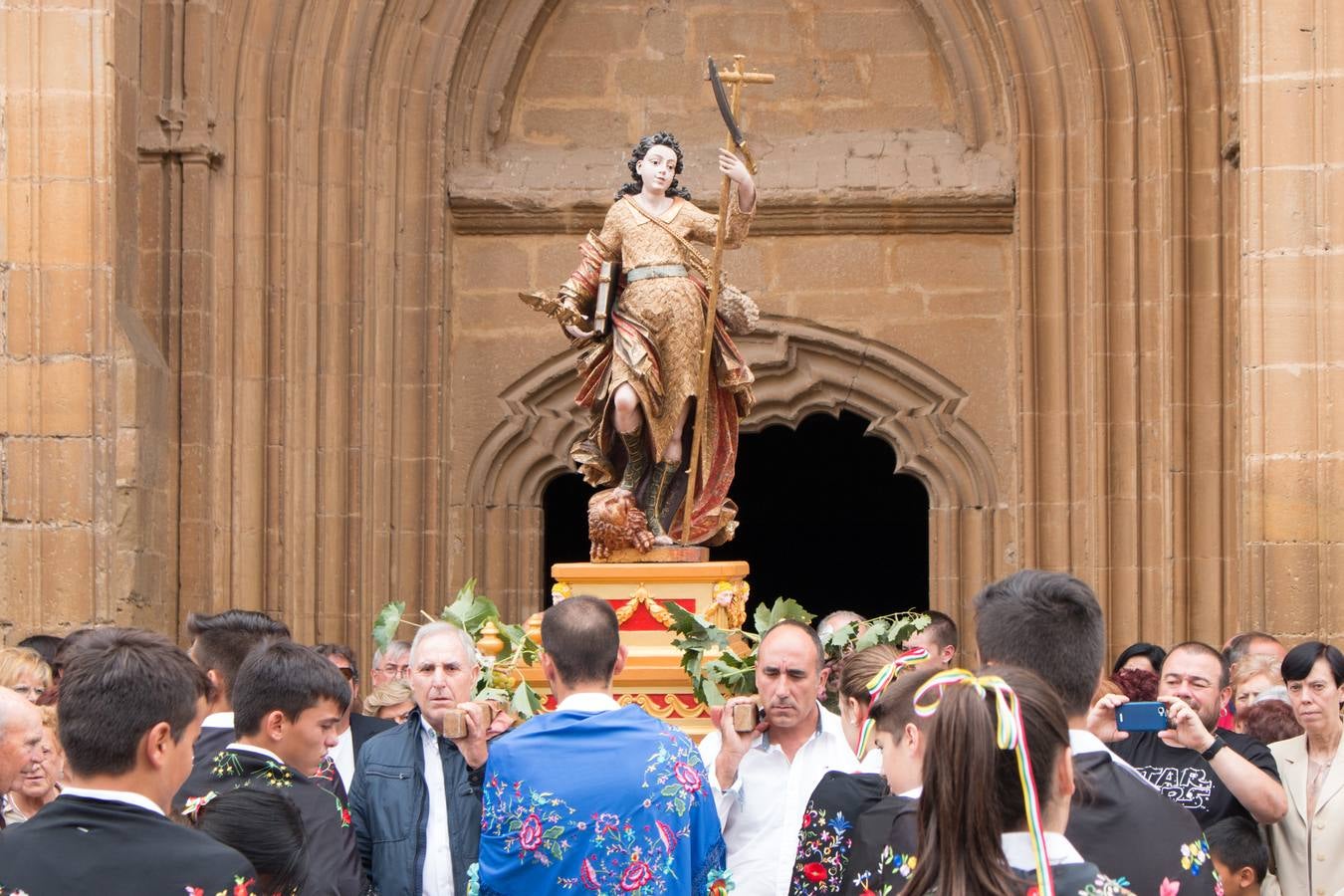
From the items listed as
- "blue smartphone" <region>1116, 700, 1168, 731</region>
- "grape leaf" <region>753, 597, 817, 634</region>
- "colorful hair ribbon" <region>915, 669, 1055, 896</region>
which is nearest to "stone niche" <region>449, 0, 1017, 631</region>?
"grape leaf" <region>753, 597, 817, 634</region>

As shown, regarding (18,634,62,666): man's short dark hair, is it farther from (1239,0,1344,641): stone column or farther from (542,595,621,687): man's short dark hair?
(1239,0,1344,641): stone column

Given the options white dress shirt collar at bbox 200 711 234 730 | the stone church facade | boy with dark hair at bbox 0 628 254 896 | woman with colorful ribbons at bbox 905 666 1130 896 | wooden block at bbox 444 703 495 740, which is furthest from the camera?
the stone church facade

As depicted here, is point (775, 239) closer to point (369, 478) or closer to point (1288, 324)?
point (369, 478)

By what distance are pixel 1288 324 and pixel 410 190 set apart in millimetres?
5374

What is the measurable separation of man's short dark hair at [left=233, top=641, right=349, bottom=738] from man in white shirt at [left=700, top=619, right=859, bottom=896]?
132cm

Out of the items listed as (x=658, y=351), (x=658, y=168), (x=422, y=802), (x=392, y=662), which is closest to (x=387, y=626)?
(x=392, y=662)

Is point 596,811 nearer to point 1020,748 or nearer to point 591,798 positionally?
point 591,798

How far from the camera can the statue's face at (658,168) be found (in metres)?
8.63

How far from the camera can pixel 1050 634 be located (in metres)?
4.02

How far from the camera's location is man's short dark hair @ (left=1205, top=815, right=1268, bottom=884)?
5.54m

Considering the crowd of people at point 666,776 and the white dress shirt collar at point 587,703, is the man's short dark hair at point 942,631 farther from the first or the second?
the white dress shirt collar at point 587,703

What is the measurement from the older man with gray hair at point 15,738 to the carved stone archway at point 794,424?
793 cm

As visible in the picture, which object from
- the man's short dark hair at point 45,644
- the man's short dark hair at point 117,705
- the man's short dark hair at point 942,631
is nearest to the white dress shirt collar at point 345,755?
the man's short dark hair at point 45,644

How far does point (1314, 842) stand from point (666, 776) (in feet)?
6.40
